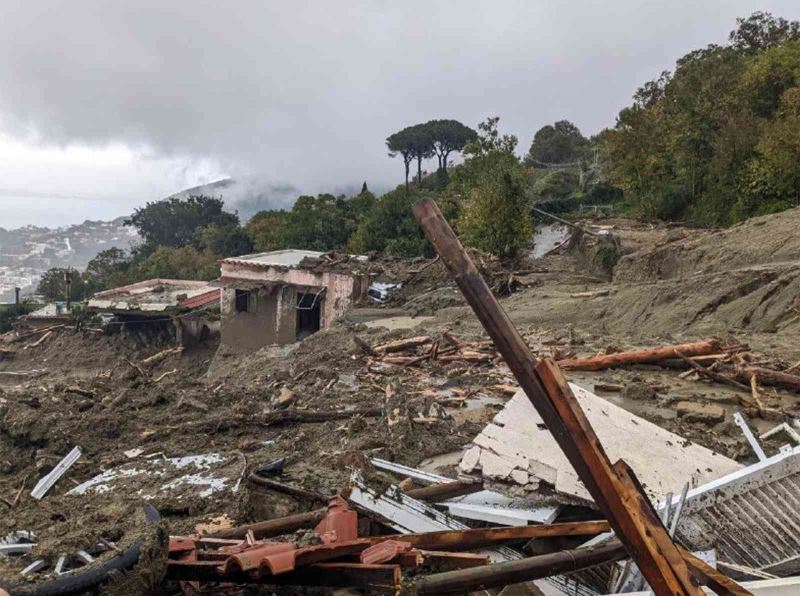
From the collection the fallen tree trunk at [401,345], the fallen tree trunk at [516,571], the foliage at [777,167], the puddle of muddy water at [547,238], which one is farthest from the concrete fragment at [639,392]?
the puddle of muddy water at [547,238]

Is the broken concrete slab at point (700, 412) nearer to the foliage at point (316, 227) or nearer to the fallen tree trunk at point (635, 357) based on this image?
the fallen tree trunk at point (635, 357)

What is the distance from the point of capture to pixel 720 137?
71.2ft

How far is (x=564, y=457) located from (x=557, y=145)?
53065mm

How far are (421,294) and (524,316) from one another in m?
5.68

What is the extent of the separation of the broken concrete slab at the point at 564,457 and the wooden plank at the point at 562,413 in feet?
4.75

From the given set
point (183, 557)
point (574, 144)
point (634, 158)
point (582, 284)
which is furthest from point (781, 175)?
point (574, 144)

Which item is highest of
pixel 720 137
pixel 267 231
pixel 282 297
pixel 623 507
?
pixel 720 137

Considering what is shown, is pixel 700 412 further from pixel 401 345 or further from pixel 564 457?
pixel 401 345

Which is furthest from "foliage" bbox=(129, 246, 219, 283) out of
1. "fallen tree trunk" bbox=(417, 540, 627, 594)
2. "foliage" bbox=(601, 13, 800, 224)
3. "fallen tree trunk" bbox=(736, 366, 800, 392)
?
"fallen tree trunk" bbox=(417, 540, 627, 594)

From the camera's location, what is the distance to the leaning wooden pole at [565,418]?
1970 millimetres

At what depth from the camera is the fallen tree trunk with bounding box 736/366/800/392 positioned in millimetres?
6695

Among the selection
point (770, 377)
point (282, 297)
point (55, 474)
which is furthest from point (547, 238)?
point (55, 474)

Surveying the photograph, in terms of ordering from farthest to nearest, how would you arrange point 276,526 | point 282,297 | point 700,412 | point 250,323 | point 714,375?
point 250,323 < point 282,297 < point 714,375 < point 700,412 < point 276,526

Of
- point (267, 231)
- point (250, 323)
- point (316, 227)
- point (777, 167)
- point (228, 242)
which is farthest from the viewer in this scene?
point (228, 242)
